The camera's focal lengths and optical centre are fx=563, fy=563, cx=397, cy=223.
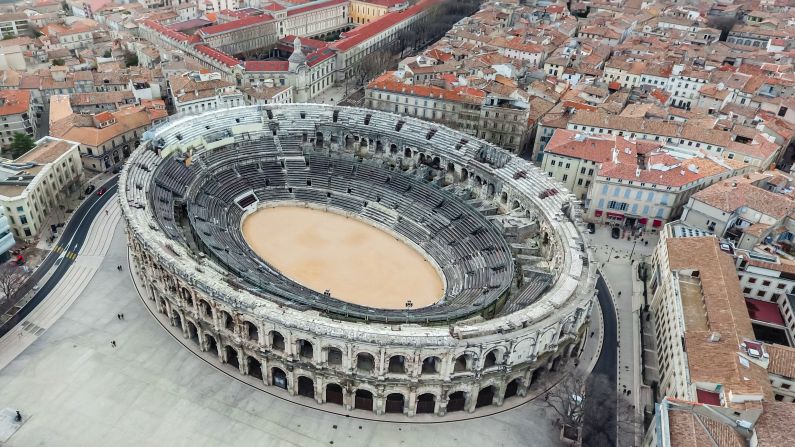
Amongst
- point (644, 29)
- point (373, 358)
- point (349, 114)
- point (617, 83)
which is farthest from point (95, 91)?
point (644, 29)

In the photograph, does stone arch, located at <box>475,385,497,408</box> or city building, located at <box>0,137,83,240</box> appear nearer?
stone arch, located at <box>475,385,497,408</box>

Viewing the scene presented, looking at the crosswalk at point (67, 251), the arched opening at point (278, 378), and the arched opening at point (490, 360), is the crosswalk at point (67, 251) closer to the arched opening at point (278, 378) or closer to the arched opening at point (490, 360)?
the arched opening at point (278, 378)

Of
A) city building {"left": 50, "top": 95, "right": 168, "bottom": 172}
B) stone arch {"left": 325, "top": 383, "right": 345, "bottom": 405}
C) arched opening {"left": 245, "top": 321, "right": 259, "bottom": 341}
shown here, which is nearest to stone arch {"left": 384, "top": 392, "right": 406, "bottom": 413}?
stone arch {"left": 325, "top": 383, "right": 345, "bottom": 405}

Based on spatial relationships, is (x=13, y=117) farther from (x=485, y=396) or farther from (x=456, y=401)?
(x=485, y=396)

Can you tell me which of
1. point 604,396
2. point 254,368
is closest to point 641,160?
point 604,396

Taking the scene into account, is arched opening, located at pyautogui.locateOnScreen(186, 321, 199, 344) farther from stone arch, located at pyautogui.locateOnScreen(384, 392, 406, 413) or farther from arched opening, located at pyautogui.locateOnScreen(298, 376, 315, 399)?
stone arch, located at pyautogui.locateOnScreen(384, 392, 406, 413)

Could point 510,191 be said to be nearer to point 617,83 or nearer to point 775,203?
point 775,203
